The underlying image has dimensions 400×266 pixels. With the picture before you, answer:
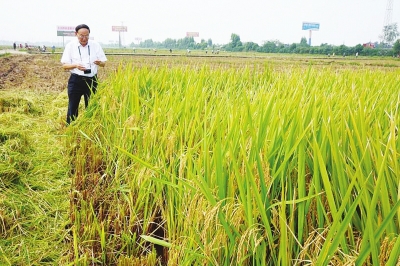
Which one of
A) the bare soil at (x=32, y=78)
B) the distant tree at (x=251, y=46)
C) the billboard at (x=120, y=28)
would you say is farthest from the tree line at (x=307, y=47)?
the bare soil at (x=32, y=78)

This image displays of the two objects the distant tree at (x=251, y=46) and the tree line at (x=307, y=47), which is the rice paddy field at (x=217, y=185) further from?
the distant tree at (x=251, y=46)

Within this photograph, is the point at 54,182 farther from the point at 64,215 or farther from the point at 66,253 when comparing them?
the point at 66,253

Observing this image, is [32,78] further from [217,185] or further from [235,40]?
[235,40]

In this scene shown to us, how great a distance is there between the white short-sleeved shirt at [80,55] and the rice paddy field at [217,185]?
718mm

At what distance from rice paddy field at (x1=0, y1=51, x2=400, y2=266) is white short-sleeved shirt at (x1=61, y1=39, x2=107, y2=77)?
0.72 metres

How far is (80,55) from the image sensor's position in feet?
11.7

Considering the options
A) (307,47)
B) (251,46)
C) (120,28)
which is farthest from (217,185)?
(120,28)

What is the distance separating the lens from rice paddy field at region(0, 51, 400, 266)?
79 centimetres

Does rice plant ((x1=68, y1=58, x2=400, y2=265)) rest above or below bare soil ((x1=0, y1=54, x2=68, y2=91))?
below

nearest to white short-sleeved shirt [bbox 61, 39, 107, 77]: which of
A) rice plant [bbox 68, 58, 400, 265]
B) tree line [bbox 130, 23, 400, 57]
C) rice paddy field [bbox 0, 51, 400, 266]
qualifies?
rice paddy field [bbox 0, 51, 400, 266]

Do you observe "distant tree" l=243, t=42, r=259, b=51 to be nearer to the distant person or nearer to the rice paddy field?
the distant person

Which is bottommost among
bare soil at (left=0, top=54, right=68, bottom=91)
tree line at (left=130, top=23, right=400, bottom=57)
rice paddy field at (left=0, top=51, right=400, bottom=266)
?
rice paddy field at (left=0, top=51, right=400, bottom=266)

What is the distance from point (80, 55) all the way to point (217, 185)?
10.1 ft

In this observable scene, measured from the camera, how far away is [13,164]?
7.30 ft
